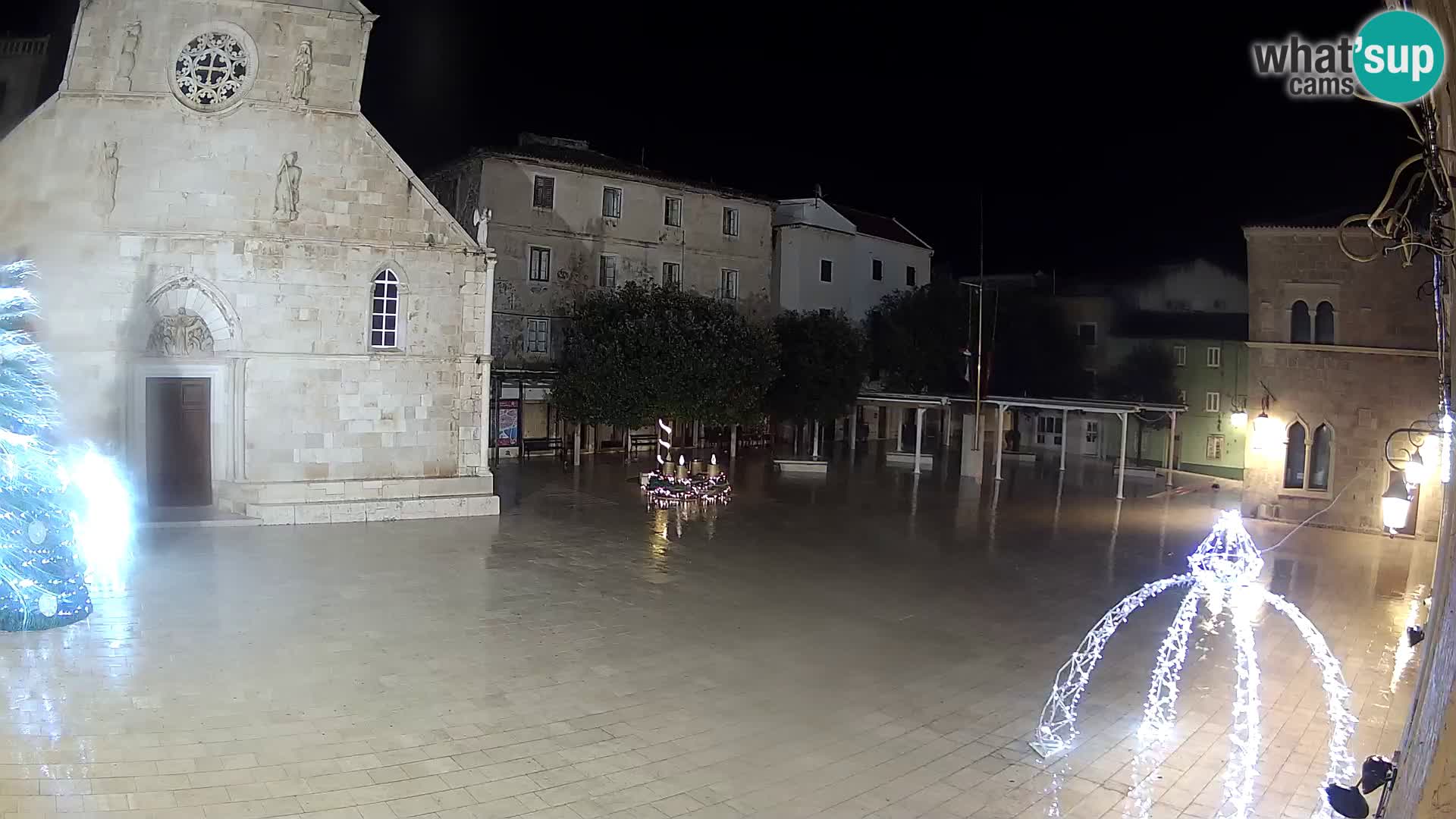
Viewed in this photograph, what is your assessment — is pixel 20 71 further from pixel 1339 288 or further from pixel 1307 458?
pixel 1307 458

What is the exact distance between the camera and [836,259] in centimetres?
4559

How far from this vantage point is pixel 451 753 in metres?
8.33

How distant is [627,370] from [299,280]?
10154mm

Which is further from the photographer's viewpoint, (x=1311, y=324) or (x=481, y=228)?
(x=1311, y=324)

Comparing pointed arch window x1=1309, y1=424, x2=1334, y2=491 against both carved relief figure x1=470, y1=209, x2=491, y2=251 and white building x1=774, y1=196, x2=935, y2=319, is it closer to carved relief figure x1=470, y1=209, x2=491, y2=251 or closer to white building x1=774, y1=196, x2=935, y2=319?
carved relief figure x1=470, y1=209, x2=491, y2=251

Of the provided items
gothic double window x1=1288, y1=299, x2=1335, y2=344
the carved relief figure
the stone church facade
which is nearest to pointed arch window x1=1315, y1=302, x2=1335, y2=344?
gothic double window x1=1288, y1=299, x2=1335, y2=344

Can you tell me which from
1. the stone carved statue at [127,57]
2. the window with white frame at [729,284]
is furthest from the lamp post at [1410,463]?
the window with white frame at [729,284]

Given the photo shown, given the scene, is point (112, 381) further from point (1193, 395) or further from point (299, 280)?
point (1193, 395)

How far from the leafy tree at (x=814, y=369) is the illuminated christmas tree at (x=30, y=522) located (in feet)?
89.3

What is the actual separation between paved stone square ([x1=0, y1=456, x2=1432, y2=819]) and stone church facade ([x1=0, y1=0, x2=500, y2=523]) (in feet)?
6.35

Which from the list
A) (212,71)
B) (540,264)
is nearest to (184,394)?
(212,71)

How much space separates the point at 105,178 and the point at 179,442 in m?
5.28

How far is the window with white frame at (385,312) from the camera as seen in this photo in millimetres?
20672

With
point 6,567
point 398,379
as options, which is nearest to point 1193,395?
point 398,379
